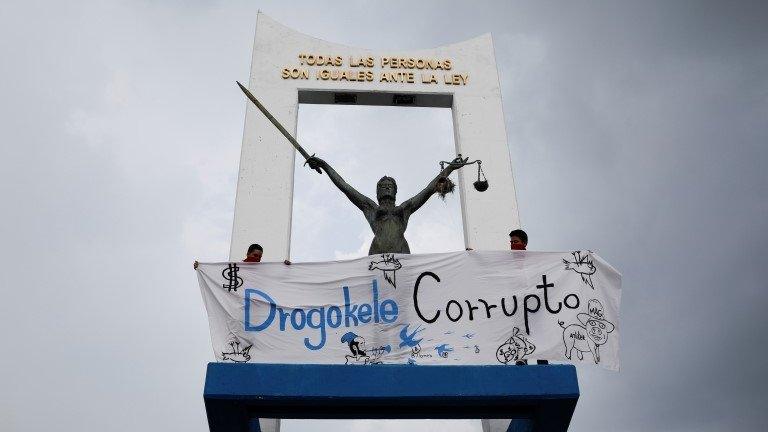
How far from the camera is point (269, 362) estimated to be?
5824 millimetres

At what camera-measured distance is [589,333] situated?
5984 millimetres

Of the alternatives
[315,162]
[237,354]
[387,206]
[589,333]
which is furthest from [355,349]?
[315,162]

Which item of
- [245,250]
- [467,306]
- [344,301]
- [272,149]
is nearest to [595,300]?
[467,306]

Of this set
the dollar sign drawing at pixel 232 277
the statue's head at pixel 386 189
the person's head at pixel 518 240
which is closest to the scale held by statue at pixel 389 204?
the statue's head at pixel 386 189

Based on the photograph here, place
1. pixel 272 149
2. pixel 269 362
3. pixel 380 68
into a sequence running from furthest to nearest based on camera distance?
pixel 380 68 → pixel 272 149 → pixel 269 362

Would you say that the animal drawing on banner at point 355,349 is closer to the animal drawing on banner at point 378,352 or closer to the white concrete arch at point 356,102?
the animal drawing on banner at point 378,352

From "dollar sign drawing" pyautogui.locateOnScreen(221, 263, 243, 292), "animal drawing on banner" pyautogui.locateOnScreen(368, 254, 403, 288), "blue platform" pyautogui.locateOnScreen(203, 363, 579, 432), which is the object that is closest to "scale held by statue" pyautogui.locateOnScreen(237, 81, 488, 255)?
"animal drawing on banner" pyautogui.locateOnScreen(368, 254, 403, 288)

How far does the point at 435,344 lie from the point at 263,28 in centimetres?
661

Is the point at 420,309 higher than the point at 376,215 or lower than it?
lower

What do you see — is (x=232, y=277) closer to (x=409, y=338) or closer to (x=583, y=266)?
(x=409, y=338)

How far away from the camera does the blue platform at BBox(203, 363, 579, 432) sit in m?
5.35

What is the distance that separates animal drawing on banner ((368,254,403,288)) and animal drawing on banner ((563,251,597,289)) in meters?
1.58

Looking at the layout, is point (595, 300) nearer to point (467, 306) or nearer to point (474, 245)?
point (467, 306)

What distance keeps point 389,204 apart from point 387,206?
0.04 m
